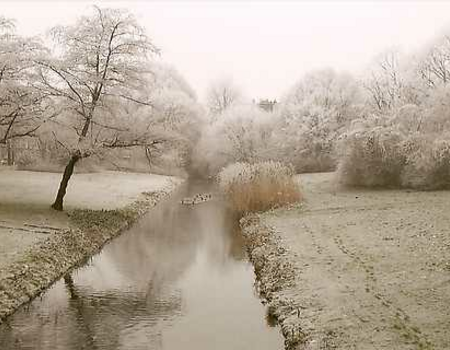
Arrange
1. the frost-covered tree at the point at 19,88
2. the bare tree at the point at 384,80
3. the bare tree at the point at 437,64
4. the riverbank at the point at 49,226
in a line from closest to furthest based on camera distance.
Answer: the riverbank at the point at 49,226, the frost-covered tree at the point at 19,88, the bare tree at the point at 437,64, the bare tree at the point at 384,80

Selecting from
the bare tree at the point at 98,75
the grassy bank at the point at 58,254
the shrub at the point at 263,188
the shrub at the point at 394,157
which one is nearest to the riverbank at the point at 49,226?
the grassy bank at the point at 58,254

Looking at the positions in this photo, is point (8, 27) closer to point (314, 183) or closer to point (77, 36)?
point (77, 36)

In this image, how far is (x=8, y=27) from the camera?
83.1 feet

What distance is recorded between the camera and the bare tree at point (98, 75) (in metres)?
25.1

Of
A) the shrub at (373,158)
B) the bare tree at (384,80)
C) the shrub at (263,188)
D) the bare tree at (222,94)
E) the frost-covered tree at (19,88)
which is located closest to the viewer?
the frost-covered tree at (19,88)

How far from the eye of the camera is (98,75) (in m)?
25.2

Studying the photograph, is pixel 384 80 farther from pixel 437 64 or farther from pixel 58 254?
pixel 58 254

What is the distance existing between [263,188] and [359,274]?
16199 mm

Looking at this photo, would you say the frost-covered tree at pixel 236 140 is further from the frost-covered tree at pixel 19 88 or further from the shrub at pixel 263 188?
the frost-covered tree at pixel 19 88

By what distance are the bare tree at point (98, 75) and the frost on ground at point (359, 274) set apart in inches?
330

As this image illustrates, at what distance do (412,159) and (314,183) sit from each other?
1044 cm

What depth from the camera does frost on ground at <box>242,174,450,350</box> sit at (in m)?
11.3

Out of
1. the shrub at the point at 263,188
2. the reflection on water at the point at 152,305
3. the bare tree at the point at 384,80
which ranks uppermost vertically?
the bare tree at the point at 384,80

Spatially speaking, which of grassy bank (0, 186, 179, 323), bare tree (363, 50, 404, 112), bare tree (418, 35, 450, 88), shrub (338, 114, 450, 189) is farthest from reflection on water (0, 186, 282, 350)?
bare tree (363, 50, 404, 112)
